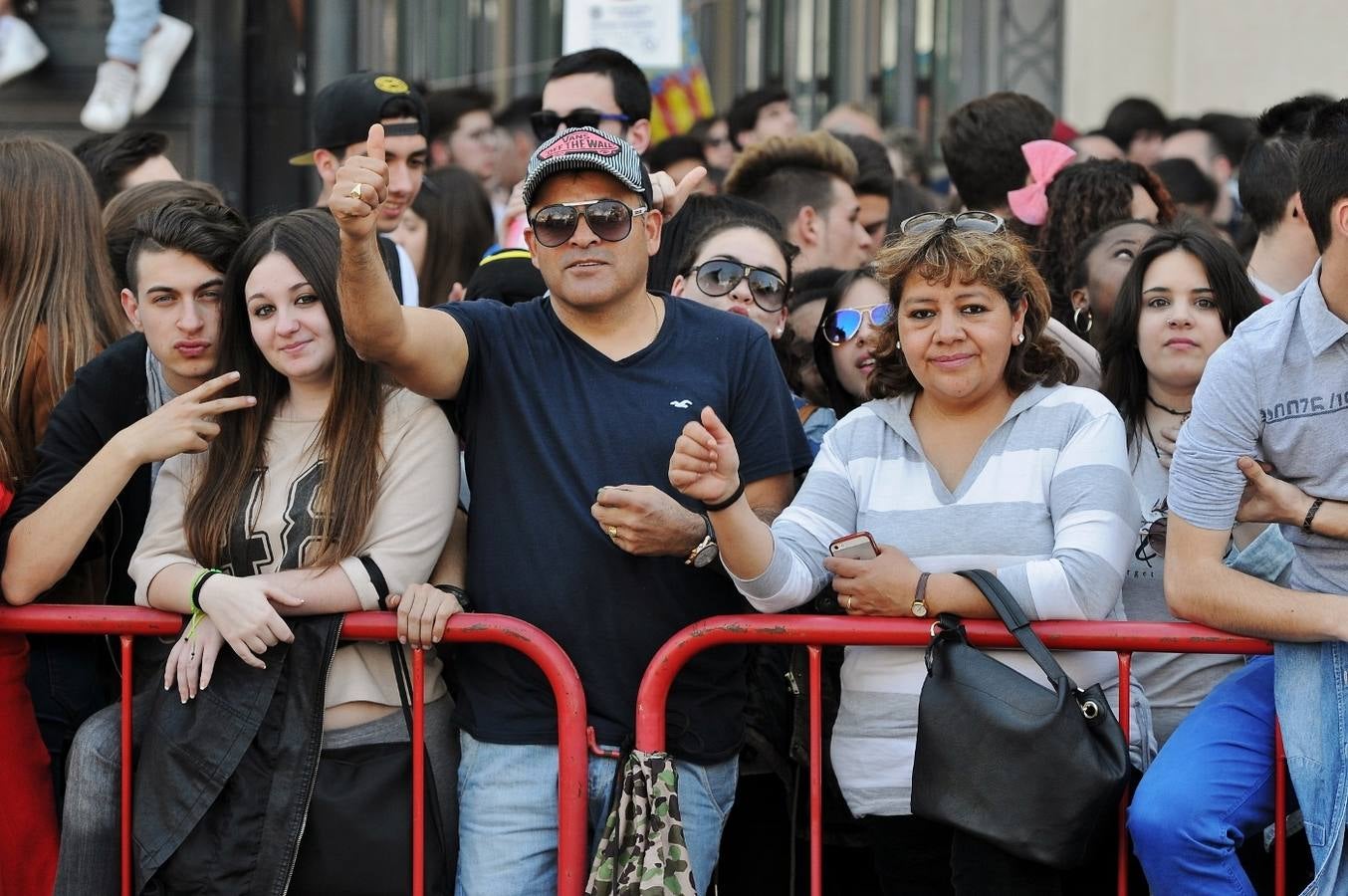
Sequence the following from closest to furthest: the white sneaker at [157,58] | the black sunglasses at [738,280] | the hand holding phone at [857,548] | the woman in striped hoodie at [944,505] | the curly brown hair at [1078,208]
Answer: the woman in striped hoodie at [944,505] → the hand holding phone at [857,548] → the black sunglasses at [738,280] → the curly brown hair at [1078,208] → the white sneaker at [157,58]

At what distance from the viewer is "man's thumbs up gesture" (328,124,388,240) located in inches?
144

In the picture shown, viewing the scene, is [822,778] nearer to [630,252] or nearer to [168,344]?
[630,252]

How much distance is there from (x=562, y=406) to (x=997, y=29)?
925 centimetres

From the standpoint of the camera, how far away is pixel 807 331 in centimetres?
559

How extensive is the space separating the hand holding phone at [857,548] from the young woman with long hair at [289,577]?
0.89m

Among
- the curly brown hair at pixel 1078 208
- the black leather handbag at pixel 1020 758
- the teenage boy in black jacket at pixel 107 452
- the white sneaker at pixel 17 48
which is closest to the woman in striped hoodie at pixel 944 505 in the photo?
the black leather handbag at pixel 1020 758

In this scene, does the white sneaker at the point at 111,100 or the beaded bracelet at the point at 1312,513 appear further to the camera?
the white sneaker at the point at 111,100

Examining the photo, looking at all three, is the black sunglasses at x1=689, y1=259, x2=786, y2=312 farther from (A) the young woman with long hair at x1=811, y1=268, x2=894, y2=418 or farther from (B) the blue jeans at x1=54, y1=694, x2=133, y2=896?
(B) the blue jeans at x1=54, y1=694, x2=133, y2=896

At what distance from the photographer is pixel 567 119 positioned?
6156 mm

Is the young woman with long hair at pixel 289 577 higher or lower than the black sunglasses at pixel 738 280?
lower

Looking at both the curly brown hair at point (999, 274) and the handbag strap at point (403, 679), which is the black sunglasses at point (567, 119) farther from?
the handbag strap at point (403, 679)

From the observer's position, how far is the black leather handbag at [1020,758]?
12.1 feet

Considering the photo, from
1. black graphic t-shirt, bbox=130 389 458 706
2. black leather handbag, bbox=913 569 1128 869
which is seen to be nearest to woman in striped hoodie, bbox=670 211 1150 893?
black leather handbag, bbox=913 569 1128 869

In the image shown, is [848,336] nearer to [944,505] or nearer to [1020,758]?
[944,505]
